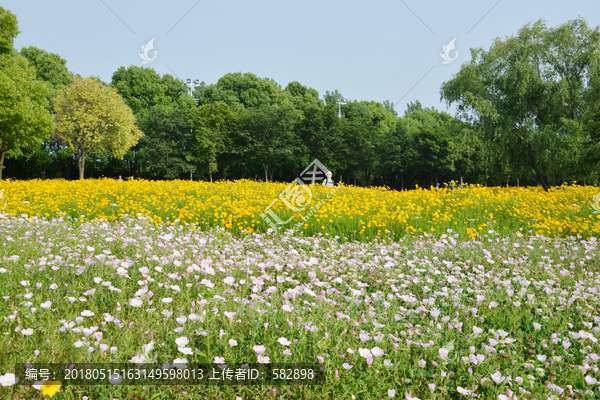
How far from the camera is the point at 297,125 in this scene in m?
43.0

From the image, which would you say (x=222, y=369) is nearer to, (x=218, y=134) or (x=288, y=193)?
(x=288, y=193)

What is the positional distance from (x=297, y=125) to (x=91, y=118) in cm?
2225

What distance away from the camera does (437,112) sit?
8388cm

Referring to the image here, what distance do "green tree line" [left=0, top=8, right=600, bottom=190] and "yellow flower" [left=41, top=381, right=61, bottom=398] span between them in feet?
72.8

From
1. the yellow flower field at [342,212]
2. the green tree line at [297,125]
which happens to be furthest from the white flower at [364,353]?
A: the green tree line at [297,125]

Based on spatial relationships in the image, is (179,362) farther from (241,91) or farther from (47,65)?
(241,91)

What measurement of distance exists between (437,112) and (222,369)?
91.4 m

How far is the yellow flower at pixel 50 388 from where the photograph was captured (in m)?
1.84

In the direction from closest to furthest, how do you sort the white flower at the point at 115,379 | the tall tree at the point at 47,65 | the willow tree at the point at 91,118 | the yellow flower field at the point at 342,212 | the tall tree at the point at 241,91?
the white flower at the point at 115,379, the yellow flower field at the point at 342,212, the willow tree at the point at 91,118, the tall tree at the point at 47,65, the tall tree at the point at 241,91

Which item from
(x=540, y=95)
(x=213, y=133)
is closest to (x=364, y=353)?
(x=540, y=95)

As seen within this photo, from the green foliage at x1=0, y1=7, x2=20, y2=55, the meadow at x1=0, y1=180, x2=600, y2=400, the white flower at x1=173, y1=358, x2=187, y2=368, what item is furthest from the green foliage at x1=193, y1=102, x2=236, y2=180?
the white flower at x1=173, y1=358, x2=187, y2=368

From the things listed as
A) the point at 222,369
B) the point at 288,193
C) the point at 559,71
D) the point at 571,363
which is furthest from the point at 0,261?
the point at 559,71

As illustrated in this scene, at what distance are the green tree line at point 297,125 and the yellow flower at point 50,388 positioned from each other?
22190 mm

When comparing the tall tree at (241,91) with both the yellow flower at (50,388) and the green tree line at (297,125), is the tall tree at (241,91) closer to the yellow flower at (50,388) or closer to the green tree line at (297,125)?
the green tree line at (297,125)
